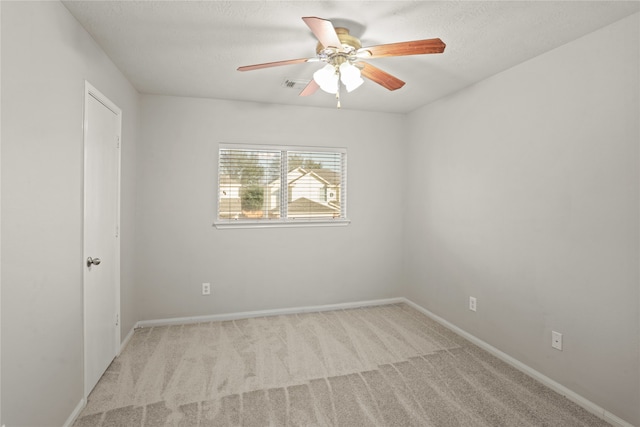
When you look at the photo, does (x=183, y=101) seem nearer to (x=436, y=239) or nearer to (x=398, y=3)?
(x=398, y=3)

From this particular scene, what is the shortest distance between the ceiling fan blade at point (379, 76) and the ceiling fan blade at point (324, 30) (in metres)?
0.35

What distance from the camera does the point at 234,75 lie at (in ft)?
9.59

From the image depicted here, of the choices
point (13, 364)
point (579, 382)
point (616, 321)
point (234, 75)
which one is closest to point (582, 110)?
point (616, 321)

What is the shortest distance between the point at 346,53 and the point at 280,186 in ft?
6.87

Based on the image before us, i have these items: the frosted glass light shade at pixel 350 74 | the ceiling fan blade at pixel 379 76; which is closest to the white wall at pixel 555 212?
the ceiling fan blade at pixel 379 76

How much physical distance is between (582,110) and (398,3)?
1.44 meters

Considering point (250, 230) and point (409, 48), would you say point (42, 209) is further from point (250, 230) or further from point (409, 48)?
point (250, 230)

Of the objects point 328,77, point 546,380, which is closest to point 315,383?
point 546,380

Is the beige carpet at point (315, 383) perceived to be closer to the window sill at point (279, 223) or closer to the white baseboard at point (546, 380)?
the white baseboard at point (546, 380)

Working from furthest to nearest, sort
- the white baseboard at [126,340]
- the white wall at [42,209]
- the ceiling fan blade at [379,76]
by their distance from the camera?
the white baseboard at [126,340], the ceiling fan blade at [379,76], the white wall at [42,209]

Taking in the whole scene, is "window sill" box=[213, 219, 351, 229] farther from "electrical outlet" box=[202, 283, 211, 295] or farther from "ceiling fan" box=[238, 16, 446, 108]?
"ceiling fan" box=[238, 16, 446, 108]

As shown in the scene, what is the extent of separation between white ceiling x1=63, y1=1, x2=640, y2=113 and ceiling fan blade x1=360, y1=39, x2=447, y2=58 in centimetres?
25

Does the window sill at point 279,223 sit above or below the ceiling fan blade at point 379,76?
below

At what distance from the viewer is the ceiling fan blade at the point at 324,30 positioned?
158cm
